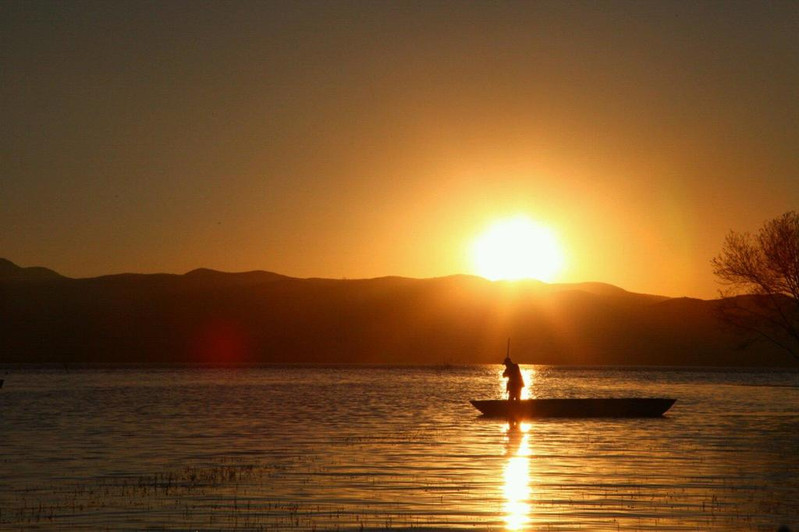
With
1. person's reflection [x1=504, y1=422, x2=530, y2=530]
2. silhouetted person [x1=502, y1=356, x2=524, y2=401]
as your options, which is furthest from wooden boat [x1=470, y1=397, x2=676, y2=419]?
person's reflection [x1=504, y1=422, x2=530, y2=530]

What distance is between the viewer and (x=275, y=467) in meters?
32.2

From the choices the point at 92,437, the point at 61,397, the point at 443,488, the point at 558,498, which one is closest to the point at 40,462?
the point at 92,437

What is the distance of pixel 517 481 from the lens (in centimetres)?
2792

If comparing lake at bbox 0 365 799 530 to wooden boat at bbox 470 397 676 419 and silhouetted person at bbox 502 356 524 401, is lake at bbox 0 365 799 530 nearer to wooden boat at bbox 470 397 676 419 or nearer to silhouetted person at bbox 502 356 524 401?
wooden boat at bbox 470 397 676 419

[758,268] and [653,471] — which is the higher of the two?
[758,268]

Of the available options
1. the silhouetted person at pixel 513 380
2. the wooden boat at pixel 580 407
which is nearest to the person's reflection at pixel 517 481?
the silhouetted person at pixel 513 380

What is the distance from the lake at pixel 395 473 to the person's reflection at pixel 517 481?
0.07 metres

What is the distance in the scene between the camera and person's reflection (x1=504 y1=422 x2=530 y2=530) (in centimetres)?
2199

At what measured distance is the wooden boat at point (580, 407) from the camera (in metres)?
54.9

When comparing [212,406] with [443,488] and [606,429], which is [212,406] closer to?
[606,429]

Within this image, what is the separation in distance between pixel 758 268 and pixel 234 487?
1856 inches

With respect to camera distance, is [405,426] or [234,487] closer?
[234,487]

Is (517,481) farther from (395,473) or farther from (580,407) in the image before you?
Answer: (580,407)

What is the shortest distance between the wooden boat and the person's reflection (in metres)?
10.00
